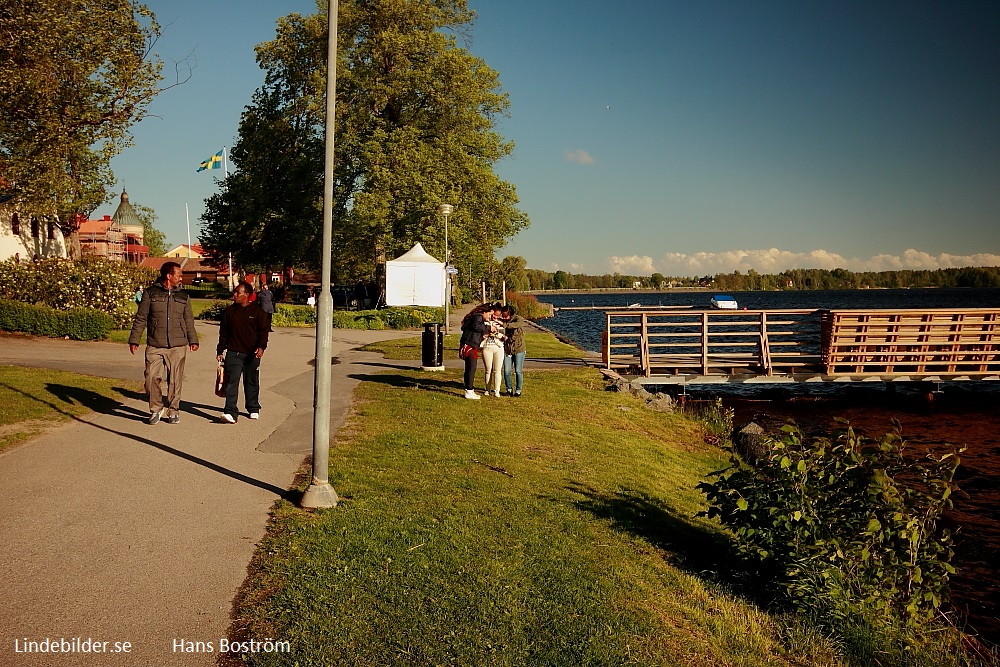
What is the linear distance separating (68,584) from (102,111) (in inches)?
1116

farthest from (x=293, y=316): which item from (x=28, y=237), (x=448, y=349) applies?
(x=448, y=349)

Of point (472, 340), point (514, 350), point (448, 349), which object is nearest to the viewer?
point (472, 340)

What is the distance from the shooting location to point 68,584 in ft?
16.7

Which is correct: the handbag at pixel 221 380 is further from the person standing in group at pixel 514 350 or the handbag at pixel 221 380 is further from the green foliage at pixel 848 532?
the green foliage at pixel 848 532

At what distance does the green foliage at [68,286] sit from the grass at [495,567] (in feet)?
61.2

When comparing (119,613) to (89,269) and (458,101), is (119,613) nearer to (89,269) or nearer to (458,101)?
(89,269)

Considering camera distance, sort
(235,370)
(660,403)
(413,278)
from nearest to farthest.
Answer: (235,370), (660,403), (413,278)

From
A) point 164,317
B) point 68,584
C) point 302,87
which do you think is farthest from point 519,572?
point 302,87

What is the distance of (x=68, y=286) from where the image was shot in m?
24.7

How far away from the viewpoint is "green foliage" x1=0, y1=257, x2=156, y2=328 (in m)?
24.6

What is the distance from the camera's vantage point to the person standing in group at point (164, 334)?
1033 centimetres

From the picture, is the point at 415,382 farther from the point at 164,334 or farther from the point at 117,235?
the point at 117,235

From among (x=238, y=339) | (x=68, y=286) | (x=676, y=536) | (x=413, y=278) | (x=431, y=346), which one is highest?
(x=413, y=278)

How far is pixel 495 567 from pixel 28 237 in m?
40.4
